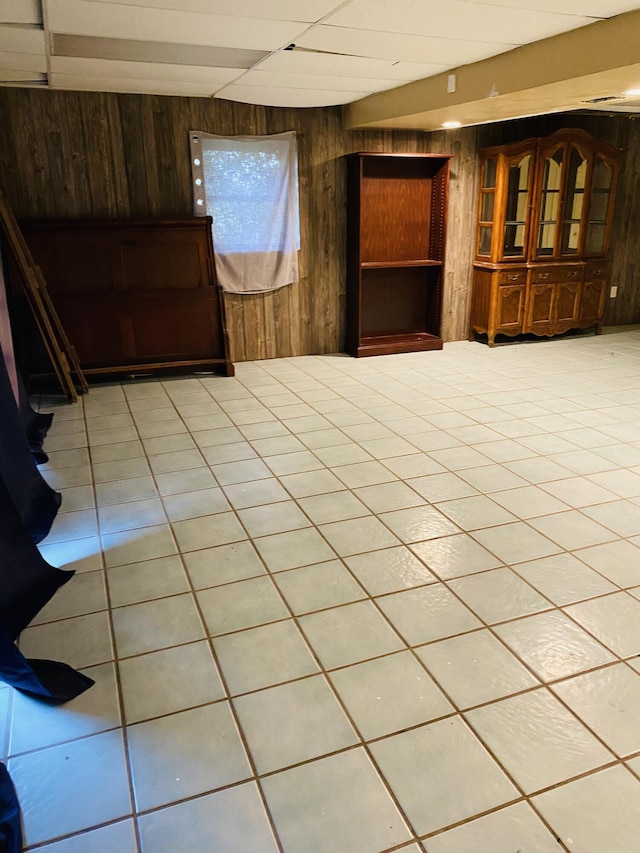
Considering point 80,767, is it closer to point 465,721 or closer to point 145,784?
point 145,784

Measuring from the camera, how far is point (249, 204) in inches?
214

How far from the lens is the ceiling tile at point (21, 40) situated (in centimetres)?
306

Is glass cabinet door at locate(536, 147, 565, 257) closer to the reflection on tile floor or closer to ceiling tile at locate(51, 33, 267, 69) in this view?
the reflection on tile floor

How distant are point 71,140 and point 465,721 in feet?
15.8

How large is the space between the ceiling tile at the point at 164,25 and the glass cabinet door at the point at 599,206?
410cm

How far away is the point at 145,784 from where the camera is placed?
1591 mm

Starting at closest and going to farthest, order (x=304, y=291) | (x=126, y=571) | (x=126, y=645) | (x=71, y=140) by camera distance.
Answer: (x=126, y=645) → (x=126, y=571) → (x=71, y=140) → (x=304, y=291)

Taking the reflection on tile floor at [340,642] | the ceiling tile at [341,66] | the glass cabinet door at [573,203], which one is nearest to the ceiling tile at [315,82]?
the ceiling tile at [341,66]

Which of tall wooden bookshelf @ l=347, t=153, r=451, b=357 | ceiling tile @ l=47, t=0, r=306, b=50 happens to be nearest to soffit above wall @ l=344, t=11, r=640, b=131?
tall wooden bookshelf @ l=347, t=153, r=451, b=357

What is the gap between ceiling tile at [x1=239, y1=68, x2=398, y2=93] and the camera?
4.10 m

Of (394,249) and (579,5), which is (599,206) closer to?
(394,249)

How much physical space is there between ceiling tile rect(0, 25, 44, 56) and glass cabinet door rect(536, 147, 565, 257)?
14.2ft

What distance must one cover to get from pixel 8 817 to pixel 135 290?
4127 mm

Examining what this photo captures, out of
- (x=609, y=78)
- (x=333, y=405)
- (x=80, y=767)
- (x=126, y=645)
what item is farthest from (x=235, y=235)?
(x=80, y=767)
